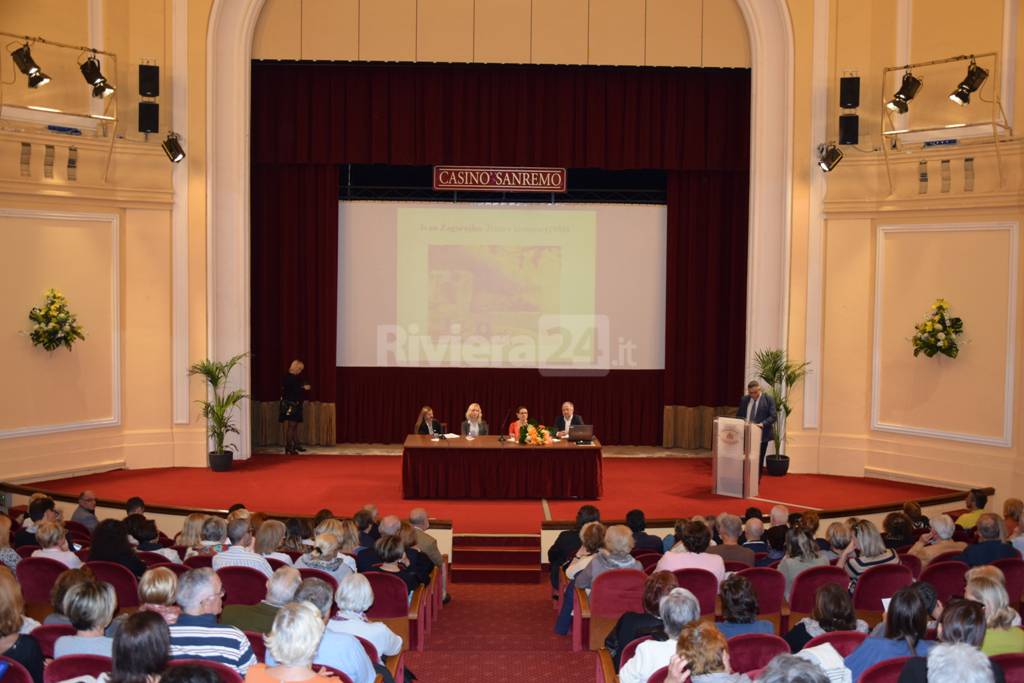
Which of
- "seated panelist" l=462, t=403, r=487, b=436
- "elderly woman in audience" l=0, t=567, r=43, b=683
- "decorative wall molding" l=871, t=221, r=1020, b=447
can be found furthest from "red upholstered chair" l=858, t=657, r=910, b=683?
"decorative wall molding" l=871, t=221, r=1020, b=447

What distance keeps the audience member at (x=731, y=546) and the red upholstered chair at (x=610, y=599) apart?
25.5 inches

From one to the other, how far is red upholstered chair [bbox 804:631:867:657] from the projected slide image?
10.8 metres

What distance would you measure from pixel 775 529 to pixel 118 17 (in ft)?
33.6

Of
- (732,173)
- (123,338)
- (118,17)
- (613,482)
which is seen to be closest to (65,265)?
(123,338)

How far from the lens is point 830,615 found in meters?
4.79

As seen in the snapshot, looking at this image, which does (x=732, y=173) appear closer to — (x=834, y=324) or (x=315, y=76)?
(x=834, y=324)

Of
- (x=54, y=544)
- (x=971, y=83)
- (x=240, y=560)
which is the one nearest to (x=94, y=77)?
(x=54, y=544)

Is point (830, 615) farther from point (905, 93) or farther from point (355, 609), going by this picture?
point (905, 93)

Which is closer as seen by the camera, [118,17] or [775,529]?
[775,529]

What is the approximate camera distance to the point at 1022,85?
1208 centimetres

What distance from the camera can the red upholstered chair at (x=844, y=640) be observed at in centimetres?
459

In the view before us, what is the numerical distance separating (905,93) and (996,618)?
895cm

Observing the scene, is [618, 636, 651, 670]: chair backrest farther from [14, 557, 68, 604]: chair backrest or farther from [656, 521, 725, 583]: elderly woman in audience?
[14, 557, 68, 604]: chair backrest

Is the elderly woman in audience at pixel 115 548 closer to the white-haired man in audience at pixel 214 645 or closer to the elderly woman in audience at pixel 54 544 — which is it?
the elderly woman in audience at pixel 54 544
